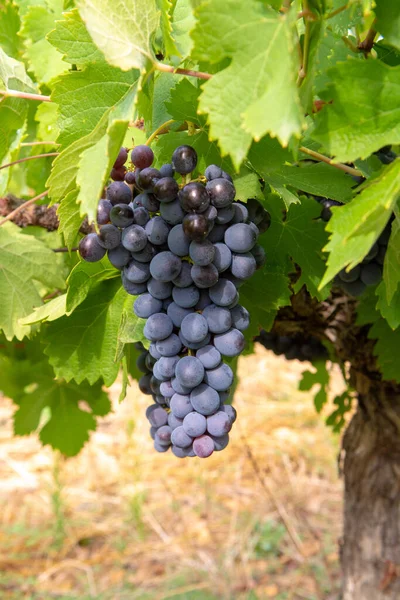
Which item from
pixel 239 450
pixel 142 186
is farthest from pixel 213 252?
pixel 239 450

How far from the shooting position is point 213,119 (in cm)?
60

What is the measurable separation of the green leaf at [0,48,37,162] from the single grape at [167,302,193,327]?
0.47 metres

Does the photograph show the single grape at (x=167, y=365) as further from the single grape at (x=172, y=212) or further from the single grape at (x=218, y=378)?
the single grape at (x=172, y=212)

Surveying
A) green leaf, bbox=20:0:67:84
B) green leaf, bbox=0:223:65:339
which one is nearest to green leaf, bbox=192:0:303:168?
green leaf, bbox=0:223:65:339

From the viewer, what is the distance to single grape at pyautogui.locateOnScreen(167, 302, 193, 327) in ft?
2.59

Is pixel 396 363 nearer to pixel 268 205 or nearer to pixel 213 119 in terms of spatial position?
pixel 268 205

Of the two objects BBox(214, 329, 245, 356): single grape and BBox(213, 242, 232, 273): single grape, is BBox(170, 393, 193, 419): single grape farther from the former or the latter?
BBox(213, 242, 232, 273): single grape

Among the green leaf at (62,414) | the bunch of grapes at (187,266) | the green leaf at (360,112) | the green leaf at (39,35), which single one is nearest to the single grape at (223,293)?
the bunch of grapes at (187,266)

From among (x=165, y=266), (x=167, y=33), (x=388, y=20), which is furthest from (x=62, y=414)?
(x=388, y=20)

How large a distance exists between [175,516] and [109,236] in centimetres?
376

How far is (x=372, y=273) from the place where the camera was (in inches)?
40.4

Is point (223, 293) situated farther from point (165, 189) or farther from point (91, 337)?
point (91, 337)

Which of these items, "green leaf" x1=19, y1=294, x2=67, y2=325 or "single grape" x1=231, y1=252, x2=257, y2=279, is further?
"green leaf" x1=19, y1=294, x2=67, y2=325

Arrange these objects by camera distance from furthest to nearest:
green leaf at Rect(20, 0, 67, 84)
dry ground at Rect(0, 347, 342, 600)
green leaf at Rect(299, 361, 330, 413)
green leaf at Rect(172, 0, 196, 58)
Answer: dry ground at Rect(0, 347, 342, 600) < green leaf at Rect(299, 361, 330, 413) < green leaf at Rect(20, 0, 67, 84) < green leaf at Rect(172, 0, 196, 58)
